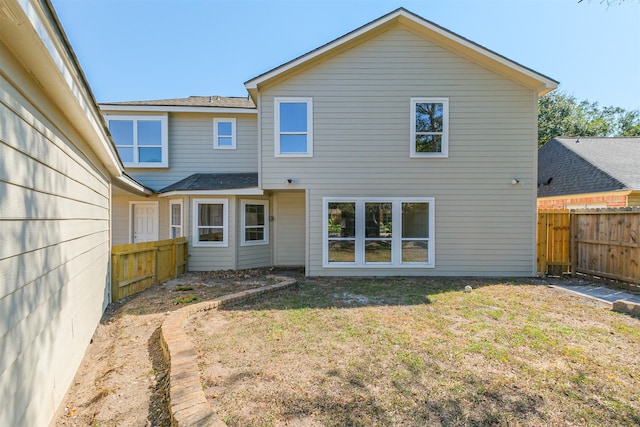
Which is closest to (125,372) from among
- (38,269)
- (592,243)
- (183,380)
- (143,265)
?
(183,380)

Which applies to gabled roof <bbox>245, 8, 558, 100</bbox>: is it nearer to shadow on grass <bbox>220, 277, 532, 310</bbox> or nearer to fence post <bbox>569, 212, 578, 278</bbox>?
fence post <bbox>569, 212, 578, 278</bbox>

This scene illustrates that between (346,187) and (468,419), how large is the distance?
250 inches

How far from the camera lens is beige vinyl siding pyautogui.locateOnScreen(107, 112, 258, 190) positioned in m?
10.3

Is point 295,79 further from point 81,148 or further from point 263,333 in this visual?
point 263,333

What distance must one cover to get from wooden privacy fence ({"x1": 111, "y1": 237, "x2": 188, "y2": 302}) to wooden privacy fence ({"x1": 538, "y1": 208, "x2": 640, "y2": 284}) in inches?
406

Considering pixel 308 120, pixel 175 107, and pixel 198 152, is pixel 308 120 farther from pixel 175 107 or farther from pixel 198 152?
pixel 175 107

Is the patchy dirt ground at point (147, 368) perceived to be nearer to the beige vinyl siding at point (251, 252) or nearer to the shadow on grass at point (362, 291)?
the shadow on grass at point (362, 291)

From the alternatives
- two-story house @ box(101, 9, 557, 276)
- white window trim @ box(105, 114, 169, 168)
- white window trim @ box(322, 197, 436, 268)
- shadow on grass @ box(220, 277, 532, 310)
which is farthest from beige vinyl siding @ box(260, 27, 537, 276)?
white window trim @ box(105, 114, 169, 168)

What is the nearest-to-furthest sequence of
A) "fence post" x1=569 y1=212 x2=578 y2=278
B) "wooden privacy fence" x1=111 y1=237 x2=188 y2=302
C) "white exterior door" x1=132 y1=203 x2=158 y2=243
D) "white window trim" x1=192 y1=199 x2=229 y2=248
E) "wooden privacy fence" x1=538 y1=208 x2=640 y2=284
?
"wooden privacy fence" x1=111 y1=237 x2=188 y2=302 → "wooden privacy fence" x1=538 y1=208 x2=640 y2=284 → "fence post" x1=569 y1=212 x2=578 y2=278 → "white window trim" x1=192 y1=199 x2=229 y2=248 → "white exterior door" x1=132 y1=203 x2=158 y2=243

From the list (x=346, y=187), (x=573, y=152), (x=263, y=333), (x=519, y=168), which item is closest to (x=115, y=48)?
(x=346, y=187)

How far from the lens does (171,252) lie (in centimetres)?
815

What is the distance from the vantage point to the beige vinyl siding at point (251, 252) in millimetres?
9320

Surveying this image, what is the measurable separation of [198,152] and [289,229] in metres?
4.19

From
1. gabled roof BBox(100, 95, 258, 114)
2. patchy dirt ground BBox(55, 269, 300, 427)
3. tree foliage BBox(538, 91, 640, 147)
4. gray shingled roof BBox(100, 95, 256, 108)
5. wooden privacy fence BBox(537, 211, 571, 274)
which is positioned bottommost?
patchy dirt ground BBox(55, 269, 300, 427)
